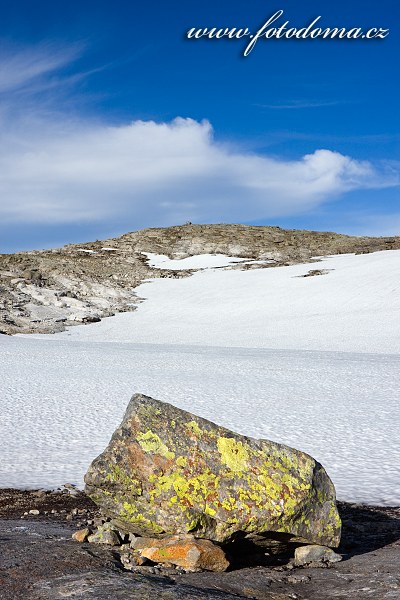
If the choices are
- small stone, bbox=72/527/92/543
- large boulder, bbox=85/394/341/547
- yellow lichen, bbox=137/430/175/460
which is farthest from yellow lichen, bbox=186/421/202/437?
small stone, bbox=72/527/92/543

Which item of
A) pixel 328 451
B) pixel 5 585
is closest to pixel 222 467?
pixel 5 585

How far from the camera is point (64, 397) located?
16.0 meters

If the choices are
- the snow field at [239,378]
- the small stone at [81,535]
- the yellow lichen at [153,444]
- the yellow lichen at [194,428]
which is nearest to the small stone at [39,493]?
the snow field at [239,378]

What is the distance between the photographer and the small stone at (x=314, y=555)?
6.13 m

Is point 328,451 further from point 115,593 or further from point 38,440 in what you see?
point 115,593

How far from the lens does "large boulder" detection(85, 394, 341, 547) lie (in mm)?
5980

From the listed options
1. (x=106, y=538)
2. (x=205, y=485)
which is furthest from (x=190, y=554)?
(x=106, y=538)

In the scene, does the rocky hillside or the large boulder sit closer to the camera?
the large boulder

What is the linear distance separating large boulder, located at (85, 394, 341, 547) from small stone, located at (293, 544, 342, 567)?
8 cm

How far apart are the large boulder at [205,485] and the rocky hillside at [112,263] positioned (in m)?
32.8

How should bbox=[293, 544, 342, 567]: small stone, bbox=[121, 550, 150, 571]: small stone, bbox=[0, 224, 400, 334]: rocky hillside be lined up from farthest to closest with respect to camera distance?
bbox=[0, 224, 400, 334]: rocky hillside, bbox=[293, 544, 342, 567]: small stone, bbox=[121, 550, 150, 571]: small stone

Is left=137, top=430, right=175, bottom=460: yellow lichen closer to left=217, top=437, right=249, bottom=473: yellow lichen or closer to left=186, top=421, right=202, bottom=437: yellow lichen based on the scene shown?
left=186, top=421, right=202, bottom=437: yellow lichen

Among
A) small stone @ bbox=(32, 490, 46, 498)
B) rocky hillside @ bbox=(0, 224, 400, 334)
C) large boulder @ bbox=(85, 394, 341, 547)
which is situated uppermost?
rocky hillside @ bbox=(0, 224, 400, 334)

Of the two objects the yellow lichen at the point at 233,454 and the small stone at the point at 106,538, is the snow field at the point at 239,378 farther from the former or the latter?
the small stone at the point at 106,538
